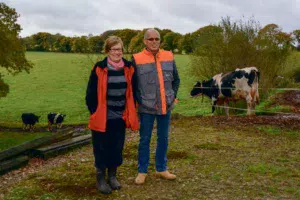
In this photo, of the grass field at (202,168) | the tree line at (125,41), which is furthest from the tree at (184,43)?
the grass field at (202,168)

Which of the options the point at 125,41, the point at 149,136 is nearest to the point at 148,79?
the point at 149,136

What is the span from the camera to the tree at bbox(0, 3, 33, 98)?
58.5ft

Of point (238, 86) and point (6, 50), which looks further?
point (6, 50)

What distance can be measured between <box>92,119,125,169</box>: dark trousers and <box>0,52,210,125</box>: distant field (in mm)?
10246

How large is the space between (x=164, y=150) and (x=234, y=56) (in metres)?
10.6

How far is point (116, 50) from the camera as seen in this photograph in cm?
520

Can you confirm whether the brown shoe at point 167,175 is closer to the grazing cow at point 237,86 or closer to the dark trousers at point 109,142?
the dark trousers at point 109,142

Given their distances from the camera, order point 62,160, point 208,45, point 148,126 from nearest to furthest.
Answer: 1. point 148,126
2. point 62,160
3. point 208,45

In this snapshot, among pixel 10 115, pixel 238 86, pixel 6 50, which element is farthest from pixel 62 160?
pixel 10 115

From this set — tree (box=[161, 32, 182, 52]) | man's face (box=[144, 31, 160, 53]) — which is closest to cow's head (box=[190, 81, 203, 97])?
man's face (box=[144, 31, 160, 53])

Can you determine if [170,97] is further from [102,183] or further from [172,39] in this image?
[172,39]

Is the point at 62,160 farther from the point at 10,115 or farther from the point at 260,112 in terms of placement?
the point at 10,115

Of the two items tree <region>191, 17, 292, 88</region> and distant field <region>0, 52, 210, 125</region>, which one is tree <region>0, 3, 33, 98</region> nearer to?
distant field <region>0, 52, 210, 125</region>

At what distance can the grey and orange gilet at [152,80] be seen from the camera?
551 cm
